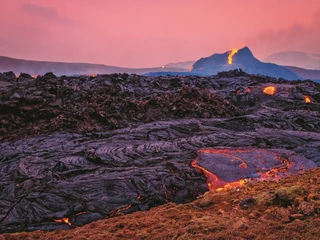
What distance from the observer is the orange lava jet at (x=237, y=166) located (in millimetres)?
10719

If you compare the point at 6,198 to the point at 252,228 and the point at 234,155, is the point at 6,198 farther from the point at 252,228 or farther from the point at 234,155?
the point at 234,155

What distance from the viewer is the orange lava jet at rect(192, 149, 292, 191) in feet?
35.2

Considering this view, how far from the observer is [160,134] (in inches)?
632

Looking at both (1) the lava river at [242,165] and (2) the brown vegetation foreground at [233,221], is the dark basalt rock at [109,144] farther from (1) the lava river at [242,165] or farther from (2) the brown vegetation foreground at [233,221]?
(2) the brown vegetation foreground at [233,221]

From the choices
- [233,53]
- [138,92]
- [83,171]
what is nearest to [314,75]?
[233,53]

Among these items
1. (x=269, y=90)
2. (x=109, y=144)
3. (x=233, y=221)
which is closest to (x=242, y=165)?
(x=233, y=221)

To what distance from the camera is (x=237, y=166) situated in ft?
38.6

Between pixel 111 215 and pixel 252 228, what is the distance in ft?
16.9

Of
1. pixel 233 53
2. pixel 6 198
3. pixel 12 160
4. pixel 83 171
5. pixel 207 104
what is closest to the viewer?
pixel 6 198

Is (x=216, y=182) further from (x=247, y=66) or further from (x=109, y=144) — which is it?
(x=247, y=66)

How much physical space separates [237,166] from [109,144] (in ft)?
22.8

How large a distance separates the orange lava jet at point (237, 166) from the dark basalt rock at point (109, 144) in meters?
0.60

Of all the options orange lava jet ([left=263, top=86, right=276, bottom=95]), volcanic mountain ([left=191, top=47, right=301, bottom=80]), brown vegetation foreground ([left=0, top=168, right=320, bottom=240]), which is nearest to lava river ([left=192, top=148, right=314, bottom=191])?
brown vegetation foreground ([left=0, top=168, right=320, bottom=240])

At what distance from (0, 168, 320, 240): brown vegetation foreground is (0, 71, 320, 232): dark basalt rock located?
2.24 m
